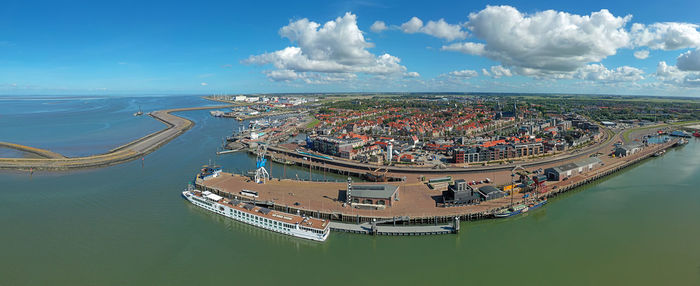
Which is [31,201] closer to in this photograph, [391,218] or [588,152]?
[391,218]

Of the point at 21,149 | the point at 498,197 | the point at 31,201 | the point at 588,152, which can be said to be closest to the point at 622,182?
the point at 588,152

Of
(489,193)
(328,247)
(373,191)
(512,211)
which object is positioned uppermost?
(373,191)

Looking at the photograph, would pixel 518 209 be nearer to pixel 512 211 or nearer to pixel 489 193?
pixel 512 211

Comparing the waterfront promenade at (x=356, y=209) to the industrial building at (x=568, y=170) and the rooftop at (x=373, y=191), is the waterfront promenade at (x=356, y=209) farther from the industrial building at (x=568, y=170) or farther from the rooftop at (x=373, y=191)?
the rooftop at (x=373, y=191)

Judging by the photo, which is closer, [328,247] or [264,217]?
[328,247]

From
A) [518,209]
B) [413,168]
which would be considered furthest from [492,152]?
[518,209]

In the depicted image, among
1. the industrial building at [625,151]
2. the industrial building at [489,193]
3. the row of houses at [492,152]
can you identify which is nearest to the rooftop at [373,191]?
the industrial building at [489,193]

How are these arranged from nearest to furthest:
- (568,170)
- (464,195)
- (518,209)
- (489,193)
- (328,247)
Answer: (328,247) < (518,209) < (464,195) < (489,193) < (568,170)
